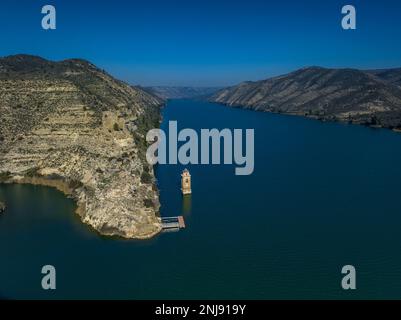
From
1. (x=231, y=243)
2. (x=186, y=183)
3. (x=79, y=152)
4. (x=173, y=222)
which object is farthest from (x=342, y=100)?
(x=231, y=243)

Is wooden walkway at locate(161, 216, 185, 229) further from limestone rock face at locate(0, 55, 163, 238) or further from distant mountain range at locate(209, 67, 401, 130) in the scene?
distant mountain range at locate(209, 67, 401, 130)

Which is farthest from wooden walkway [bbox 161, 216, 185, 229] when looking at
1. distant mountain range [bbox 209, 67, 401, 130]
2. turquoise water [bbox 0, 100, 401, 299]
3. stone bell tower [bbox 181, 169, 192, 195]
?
distant mountain range [bbox 209, 67, 401, 130]

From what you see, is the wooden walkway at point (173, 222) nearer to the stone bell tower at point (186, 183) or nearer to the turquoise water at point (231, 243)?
the turquoise water at point (231, 243)

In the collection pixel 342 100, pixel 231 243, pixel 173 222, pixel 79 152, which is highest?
pixel 342 100

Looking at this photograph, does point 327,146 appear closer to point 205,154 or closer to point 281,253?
point 205,154

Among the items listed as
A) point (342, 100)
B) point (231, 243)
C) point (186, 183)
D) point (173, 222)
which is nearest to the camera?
point (231, 243)

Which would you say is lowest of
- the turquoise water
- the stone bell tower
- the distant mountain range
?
the turquoise water

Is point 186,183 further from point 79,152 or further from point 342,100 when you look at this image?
point 342,100
